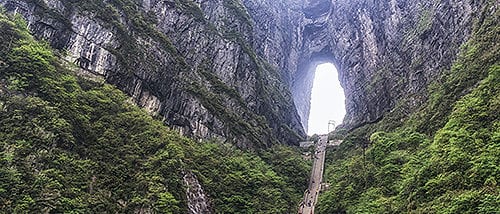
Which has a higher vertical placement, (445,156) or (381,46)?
(381,46)

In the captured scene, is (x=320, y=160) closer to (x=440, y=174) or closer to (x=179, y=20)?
(x=179, y=20)

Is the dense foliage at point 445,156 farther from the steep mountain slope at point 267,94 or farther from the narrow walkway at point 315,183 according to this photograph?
the narrow walkway at point 315,183

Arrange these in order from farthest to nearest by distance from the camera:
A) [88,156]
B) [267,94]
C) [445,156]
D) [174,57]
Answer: [267,94] < [174,57] < [88,156] < [445,156]

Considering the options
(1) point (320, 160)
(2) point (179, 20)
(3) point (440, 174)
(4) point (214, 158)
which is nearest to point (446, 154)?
(3) point (440, 174)

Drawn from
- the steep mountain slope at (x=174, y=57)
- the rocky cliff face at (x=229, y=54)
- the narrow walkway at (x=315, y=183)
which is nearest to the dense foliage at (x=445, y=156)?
the narrow walkway at (x=315, y=183)

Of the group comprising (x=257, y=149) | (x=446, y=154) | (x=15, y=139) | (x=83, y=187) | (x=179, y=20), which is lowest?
(x=83, y=187)

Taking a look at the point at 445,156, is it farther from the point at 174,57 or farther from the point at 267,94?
the point at 267,94

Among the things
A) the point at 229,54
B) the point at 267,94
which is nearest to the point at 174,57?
the point at 229,54
